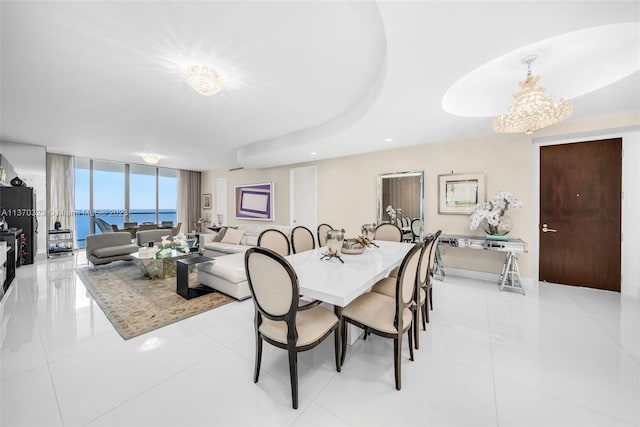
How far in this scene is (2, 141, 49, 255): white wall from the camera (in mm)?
4776

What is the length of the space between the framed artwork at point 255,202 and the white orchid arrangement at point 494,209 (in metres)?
4.92

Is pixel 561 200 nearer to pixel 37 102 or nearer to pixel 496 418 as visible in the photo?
pixel 496 418

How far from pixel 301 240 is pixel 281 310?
1711mm

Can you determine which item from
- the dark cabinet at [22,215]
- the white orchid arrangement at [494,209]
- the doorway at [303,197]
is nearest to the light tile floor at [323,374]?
the white orchid arrangement at [494,209]

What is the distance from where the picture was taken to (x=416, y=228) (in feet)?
14.4

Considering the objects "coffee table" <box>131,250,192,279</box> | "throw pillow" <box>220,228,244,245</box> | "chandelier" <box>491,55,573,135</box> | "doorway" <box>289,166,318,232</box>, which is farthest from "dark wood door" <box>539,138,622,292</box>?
"coffee table" <box>131,250,192,279</box>

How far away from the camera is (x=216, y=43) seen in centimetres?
191

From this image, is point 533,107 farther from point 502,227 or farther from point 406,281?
point 502,227

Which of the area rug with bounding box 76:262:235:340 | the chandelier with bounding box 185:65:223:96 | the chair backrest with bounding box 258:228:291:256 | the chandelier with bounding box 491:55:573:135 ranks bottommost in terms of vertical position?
the area rug with bounding box 76:262:235:340

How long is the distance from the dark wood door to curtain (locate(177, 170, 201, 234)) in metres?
9.63

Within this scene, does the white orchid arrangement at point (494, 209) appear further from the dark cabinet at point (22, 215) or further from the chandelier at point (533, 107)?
the dark cabinet at point (22, 215)

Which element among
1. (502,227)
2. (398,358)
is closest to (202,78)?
(398,358)

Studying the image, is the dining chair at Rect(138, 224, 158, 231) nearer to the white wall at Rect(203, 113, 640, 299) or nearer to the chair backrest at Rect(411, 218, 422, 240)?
the white wall at Rect(203, 113, 640, 299)

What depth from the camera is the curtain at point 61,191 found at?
5.93m
